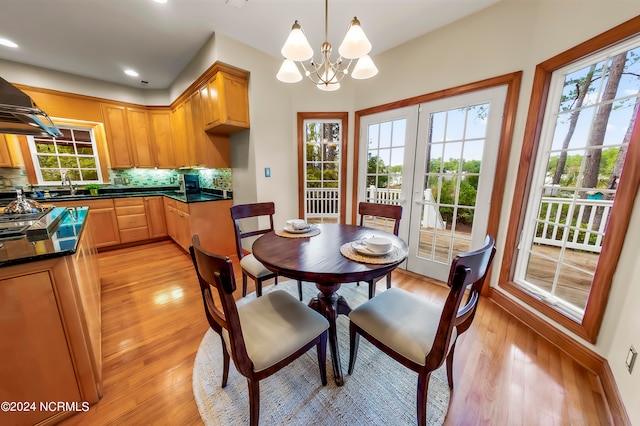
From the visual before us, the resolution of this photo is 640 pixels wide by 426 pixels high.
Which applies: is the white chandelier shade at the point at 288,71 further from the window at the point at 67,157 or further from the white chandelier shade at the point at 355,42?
the window at the point at 67,157

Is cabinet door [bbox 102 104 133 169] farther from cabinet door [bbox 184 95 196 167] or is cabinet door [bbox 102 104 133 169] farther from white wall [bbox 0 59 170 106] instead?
cabinet door [bbox 184 95 196 167]

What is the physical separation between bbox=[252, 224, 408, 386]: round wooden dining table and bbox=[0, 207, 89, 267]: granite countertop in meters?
0.89

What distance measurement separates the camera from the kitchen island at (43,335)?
3.13 feet

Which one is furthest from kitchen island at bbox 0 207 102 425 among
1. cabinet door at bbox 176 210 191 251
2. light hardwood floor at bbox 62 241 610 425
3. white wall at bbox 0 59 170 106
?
white wall at bbox 0 59 170 106

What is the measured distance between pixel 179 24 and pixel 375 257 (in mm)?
→ 2895

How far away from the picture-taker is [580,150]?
1.56 m

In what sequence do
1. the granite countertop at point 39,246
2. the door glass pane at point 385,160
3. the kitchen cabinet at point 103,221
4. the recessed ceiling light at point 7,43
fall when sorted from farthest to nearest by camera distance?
the kitchen cabinet at point 103,221, the door glass pane at point 385,160, the recessed ceiling light at point 7,43, the granite countertop at point 39,246

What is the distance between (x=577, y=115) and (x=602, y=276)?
1.14 metres

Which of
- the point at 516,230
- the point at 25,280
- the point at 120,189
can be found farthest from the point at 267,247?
the point at 120,189

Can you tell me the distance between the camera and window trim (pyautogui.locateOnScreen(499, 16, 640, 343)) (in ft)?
4.03

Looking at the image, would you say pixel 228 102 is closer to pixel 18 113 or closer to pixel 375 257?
pixel 18 113

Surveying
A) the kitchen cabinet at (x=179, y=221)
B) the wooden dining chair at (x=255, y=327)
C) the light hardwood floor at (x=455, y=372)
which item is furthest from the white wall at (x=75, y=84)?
the wooden dining chair at (x=255, y=327)

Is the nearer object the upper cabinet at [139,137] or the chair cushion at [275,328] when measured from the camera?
the chair cushion at [275,328]

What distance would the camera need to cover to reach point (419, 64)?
7.70ft
